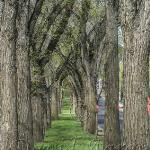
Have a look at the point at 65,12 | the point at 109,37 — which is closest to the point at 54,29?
the point at 65,12

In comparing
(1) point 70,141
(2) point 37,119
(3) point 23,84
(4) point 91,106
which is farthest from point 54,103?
(3) point 23,84

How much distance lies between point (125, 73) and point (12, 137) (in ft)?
10.4

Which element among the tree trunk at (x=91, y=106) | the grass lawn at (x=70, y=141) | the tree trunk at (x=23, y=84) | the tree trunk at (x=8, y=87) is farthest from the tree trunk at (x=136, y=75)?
the tree trunk at (x=91, y=106)

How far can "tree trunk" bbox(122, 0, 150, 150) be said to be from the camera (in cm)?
1144

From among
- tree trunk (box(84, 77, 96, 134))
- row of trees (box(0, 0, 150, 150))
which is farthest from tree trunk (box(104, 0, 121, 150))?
tree trunk (box(84, 77, 96, 134))

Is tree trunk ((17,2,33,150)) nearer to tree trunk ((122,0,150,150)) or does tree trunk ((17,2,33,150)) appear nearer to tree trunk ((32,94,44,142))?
tree trunk ((122,0,150,150))

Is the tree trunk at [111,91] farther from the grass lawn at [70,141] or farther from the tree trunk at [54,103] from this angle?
the tree trunk at [54,103]

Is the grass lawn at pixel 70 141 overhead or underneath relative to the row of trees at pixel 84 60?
underneath

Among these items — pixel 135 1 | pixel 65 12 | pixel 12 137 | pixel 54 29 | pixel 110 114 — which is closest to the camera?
pixel 135 1

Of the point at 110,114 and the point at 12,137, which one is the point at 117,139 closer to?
the point at 110,114

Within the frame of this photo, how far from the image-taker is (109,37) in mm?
18422

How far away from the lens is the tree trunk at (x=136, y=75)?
11438mm

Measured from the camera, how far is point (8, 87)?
43.2 ft

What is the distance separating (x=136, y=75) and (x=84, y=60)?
21760 mm
